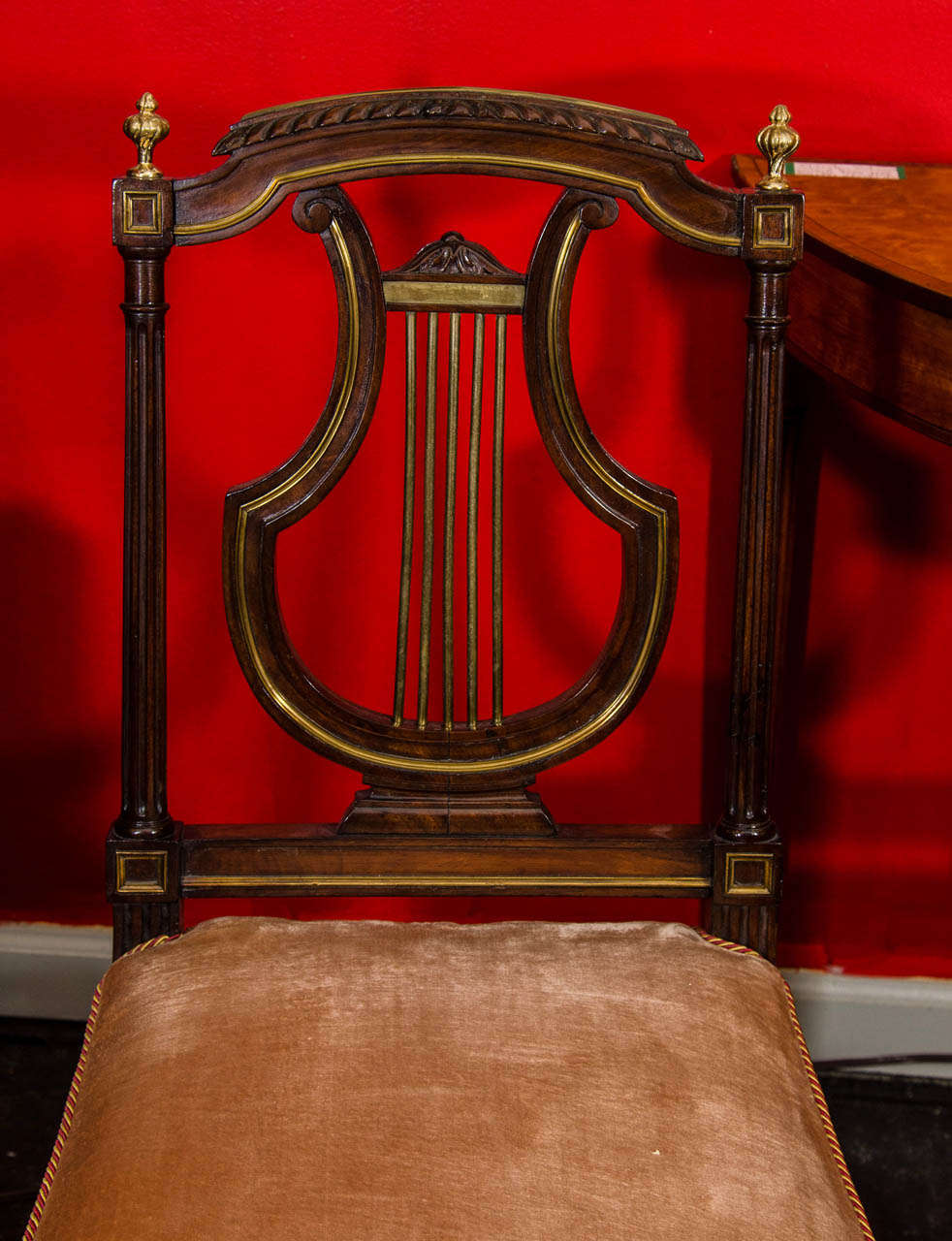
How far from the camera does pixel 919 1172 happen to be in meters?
1.55

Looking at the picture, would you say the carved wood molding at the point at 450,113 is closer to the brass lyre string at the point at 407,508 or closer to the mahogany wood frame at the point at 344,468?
the mahogany wood frame at the point at 344,468

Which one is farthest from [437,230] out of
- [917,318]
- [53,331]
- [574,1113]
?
[574,1113]

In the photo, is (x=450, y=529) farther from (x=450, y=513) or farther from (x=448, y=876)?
(x=448, y=876)

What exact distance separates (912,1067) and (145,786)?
3.48 feet

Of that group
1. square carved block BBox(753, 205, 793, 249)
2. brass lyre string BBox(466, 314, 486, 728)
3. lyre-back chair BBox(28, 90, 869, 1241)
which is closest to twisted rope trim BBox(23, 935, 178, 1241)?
lyre-back chair BBox(28, 90, 869, 1241)

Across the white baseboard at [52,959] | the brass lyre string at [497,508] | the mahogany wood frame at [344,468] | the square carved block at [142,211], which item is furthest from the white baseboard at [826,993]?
the square carved block at [142,211]

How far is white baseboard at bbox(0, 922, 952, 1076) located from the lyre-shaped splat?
2.44 feet

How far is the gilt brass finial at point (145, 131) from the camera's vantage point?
95cm

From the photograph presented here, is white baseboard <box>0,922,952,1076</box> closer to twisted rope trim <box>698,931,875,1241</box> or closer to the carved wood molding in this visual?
twisted rope trim <box>698,931,875,1241</box>

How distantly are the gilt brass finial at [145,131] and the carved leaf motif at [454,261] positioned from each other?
0.18 metres

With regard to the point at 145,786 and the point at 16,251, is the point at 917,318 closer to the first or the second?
the point at 145,786

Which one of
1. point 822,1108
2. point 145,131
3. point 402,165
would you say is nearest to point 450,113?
point 402,165

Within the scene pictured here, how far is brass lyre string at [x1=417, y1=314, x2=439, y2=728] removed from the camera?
0.99 meters

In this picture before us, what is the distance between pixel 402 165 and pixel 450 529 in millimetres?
250
